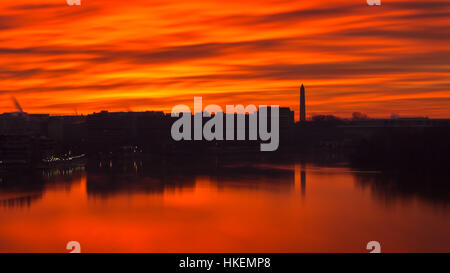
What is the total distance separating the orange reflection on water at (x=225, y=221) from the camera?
38.3 feet

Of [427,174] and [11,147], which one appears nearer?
[427,174]

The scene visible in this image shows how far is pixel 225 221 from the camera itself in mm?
14055

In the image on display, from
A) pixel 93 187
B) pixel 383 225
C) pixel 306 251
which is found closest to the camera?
pixel 306 251

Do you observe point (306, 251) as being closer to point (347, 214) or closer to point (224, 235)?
point (224, 235)

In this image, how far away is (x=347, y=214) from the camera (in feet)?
49.0

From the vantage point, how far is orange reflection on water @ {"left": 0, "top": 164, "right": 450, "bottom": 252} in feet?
38.3

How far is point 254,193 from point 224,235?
22.4 feet
